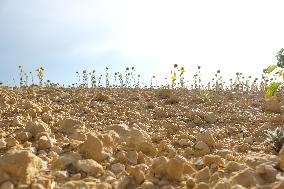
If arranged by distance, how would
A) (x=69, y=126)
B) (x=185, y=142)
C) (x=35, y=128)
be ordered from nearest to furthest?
(x=35, y=128) → (x=185, y=142) → (x=69, y=126)

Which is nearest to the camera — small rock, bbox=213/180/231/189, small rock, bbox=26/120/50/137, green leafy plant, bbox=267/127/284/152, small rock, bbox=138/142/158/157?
small rock, bbox=213/180/231/189

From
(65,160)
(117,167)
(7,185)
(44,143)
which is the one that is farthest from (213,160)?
(7,185)

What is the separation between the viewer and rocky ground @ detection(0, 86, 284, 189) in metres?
4.31

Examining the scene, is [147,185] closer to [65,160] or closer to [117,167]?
[117,167]

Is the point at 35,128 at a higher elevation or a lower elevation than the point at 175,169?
higher

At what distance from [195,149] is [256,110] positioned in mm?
4324

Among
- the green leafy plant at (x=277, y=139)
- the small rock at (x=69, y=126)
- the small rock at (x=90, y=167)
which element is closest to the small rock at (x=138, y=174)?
the small rock at (x=90, y=167)

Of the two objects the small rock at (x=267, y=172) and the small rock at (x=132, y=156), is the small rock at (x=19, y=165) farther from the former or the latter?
the small rock at (x=267, y=172)

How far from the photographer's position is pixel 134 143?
227 inches

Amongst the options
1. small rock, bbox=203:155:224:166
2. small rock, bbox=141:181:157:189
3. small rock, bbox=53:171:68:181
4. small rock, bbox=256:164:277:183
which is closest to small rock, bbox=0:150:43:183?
small rock, bbox=53:171:68:181

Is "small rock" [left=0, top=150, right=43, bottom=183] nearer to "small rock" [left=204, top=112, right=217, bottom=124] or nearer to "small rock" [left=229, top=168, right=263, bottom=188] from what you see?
"small rock" [left=229, top=168, right=263, bottom=188]

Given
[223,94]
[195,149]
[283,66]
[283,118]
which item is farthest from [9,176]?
[223,94]

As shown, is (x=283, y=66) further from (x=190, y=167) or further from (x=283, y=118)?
(x=283, y=118)

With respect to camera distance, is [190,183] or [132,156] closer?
[190,183]
